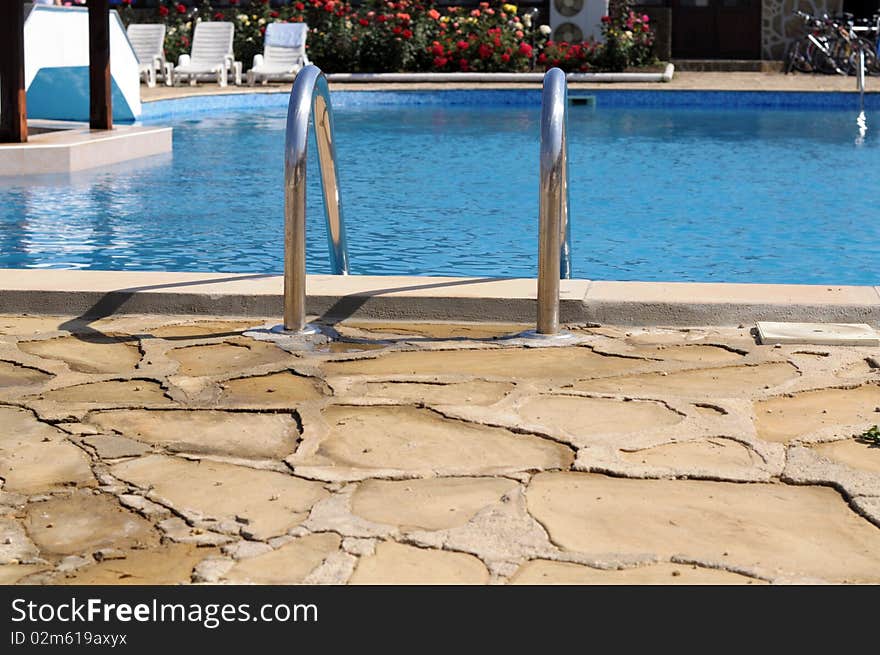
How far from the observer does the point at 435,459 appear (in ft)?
12.4

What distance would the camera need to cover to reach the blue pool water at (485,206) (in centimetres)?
860

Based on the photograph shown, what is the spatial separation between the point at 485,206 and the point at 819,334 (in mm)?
5827

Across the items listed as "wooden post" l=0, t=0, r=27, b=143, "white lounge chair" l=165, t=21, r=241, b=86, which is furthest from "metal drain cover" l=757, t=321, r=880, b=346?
"white lounge chair" l=165, t=21, r=241, b=86

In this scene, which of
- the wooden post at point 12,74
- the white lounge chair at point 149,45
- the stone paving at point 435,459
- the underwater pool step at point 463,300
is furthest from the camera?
the white lounge chair at point 149,45

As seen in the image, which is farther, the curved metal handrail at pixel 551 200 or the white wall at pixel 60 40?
the white wall at pixel 60 40

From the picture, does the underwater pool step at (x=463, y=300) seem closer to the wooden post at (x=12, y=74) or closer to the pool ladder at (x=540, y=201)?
the pool ladder at (x=540, y=201)

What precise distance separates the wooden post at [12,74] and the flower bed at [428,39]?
1259 centimetres

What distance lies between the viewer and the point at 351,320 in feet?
18.3

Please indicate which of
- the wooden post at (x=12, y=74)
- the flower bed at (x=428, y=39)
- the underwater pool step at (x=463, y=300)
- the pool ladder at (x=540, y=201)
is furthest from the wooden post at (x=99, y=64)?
the flower bed at (x=428, y=39)

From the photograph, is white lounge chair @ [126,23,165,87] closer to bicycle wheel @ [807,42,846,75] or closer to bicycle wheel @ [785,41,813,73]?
bicycle wheel @ [785,41,813,73]

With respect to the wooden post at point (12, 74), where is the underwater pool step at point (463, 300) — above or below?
below

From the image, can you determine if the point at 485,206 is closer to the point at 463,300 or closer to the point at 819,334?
the point at 463,300

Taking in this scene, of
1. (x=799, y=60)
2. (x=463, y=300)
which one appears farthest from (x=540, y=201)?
(x=799, y=60)
